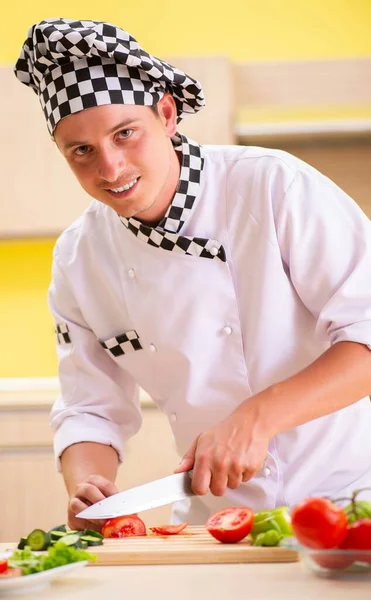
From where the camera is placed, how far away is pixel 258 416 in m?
1.23

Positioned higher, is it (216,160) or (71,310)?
(216,160)

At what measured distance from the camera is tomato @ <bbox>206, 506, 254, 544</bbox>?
3.79 ft

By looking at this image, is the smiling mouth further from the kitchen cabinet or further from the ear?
the kitchen cabinet

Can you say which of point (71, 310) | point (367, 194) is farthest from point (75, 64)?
point (367, 194)

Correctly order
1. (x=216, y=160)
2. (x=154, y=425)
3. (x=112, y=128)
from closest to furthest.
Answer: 1. (x=112, y=128)
2. (x=216, y=160)
3. (x=154, y=425)

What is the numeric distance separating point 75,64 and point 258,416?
2.00ft

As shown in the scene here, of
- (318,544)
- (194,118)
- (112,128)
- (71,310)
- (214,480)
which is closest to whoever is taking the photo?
(318,544)

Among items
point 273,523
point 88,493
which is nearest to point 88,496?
point 88,493

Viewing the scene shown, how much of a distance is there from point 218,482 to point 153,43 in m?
2.20

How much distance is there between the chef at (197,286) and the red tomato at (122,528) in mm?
72

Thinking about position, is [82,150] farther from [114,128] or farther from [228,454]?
[228,454]

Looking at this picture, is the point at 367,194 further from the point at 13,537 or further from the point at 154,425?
the point at 13,537

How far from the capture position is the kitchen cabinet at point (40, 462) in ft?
8.54

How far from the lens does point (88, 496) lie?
1376 millimetres
